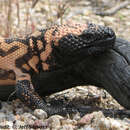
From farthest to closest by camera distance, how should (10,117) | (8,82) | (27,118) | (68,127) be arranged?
(8,82) < (10,117) < (27,118) < (68,127)

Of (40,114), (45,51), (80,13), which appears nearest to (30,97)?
(40,114)

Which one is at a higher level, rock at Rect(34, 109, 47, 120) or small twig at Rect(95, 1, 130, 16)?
small twig at Rect(95, 1, 130, 16)

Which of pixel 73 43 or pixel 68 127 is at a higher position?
pixel 73 43

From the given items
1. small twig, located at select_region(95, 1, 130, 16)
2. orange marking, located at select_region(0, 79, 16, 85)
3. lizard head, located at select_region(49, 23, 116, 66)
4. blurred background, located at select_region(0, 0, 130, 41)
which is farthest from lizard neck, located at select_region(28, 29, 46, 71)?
small twig, located at select_region(95, 1, 130, 16)

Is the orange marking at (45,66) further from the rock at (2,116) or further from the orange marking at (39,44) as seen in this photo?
the rock at (2,116)

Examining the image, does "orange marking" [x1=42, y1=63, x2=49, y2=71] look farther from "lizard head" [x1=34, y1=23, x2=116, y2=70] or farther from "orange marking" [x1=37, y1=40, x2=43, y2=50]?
"orange marking" [x1=37, y1=40, x2=43, y2=50]

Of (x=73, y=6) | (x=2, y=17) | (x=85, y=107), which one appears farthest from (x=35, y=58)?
(x=73, y=6)

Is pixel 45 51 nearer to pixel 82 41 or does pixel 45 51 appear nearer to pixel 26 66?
pixel 26 66

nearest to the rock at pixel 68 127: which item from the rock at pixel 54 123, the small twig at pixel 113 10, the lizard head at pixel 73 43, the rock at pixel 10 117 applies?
the rock at pixel 54 123

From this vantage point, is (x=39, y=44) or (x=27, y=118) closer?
(x=27, y=118)
